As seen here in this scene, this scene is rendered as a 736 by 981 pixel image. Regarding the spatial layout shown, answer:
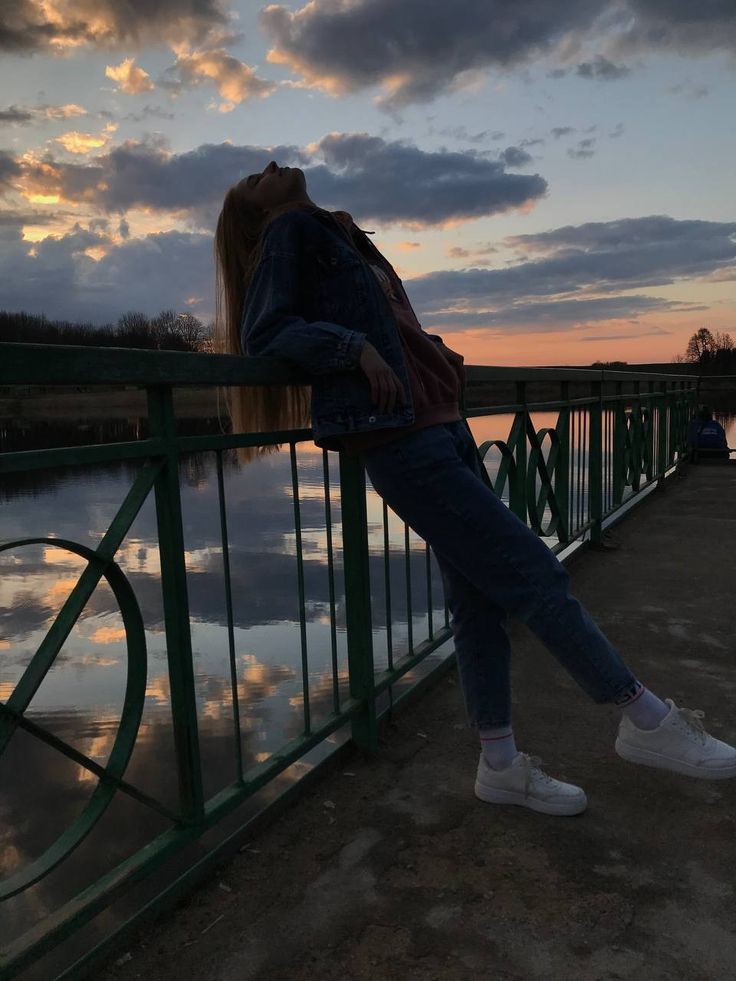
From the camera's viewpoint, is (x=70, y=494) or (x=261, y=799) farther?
(x=70, y=494)

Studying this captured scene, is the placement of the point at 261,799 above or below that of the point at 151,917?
below

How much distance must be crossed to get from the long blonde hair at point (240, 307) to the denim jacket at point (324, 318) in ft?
0.29

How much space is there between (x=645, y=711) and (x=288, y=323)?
4.15 feet

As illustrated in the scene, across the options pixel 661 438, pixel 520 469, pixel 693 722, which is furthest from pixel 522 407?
pixel 661 438

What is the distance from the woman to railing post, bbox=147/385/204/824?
1.04 ft

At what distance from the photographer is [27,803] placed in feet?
8.97

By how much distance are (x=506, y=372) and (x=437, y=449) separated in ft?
5.09

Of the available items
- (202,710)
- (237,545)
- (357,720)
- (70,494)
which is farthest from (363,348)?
(70,494)

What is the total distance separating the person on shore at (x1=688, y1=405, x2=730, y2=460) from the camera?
10.1 m

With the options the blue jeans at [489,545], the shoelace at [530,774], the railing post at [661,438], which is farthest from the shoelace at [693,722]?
the railing post at [661,438]

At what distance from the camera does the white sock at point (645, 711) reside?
1.84 m

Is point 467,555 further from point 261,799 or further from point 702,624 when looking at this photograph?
point 702,624

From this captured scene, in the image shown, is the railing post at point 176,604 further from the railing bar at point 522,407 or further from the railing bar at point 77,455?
the railing bar at point 522,407

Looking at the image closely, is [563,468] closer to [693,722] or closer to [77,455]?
[693,722]
